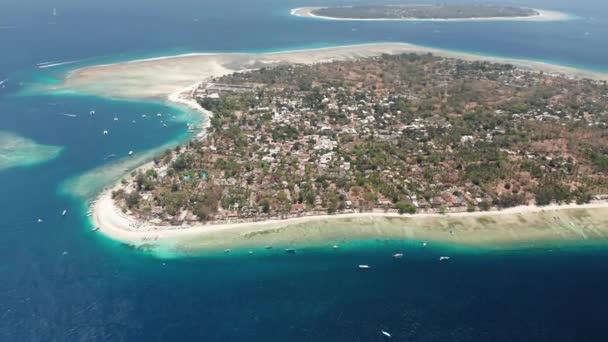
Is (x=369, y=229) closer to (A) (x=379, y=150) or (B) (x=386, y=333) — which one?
(B) (x=386, y=333)

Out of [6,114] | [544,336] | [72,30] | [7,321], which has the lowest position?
[544,336]

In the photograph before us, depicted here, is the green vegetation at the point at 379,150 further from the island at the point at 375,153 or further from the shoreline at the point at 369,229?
the shoreline at the point at 369,229

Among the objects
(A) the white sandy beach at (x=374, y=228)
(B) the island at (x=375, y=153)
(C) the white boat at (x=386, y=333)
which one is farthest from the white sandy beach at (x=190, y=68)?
(C) the white boat at (x=386, y=333)

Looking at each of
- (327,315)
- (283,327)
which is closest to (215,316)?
(283,327)

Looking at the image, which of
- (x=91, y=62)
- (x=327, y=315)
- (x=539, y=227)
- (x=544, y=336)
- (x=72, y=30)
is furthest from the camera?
(x=72, y=30)

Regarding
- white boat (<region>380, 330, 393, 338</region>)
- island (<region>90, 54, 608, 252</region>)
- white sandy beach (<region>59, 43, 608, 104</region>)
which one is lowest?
white boat (<region>380, 330, 393, 338</region>)

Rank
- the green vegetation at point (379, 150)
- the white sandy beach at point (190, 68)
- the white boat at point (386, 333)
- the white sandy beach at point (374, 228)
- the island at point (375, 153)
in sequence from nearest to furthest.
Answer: the white boat at point (386, 333) < the white sandy beach at point (374, 228) < the island at point (375, 153) < the green vegetation at point (379, 150) < the white sandy beach at point (190, 68)

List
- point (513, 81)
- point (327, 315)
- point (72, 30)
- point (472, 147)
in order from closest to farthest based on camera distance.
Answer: point (327, 315)
point (472, 147)
point (513, 81)
point (72, 30)

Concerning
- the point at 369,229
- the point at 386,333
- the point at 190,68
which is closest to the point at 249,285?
the point at 386,333

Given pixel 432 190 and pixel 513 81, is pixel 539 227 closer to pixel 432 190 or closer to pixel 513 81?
pixel 432 190

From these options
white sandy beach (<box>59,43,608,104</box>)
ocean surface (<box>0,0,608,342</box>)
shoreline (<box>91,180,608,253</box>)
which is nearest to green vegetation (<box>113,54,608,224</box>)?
shoreline (<box>91,180,608,253</box>)

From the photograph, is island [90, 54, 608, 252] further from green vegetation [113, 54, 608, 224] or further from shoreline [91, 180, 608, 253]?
shoreline [91, 180, 608, 253]
